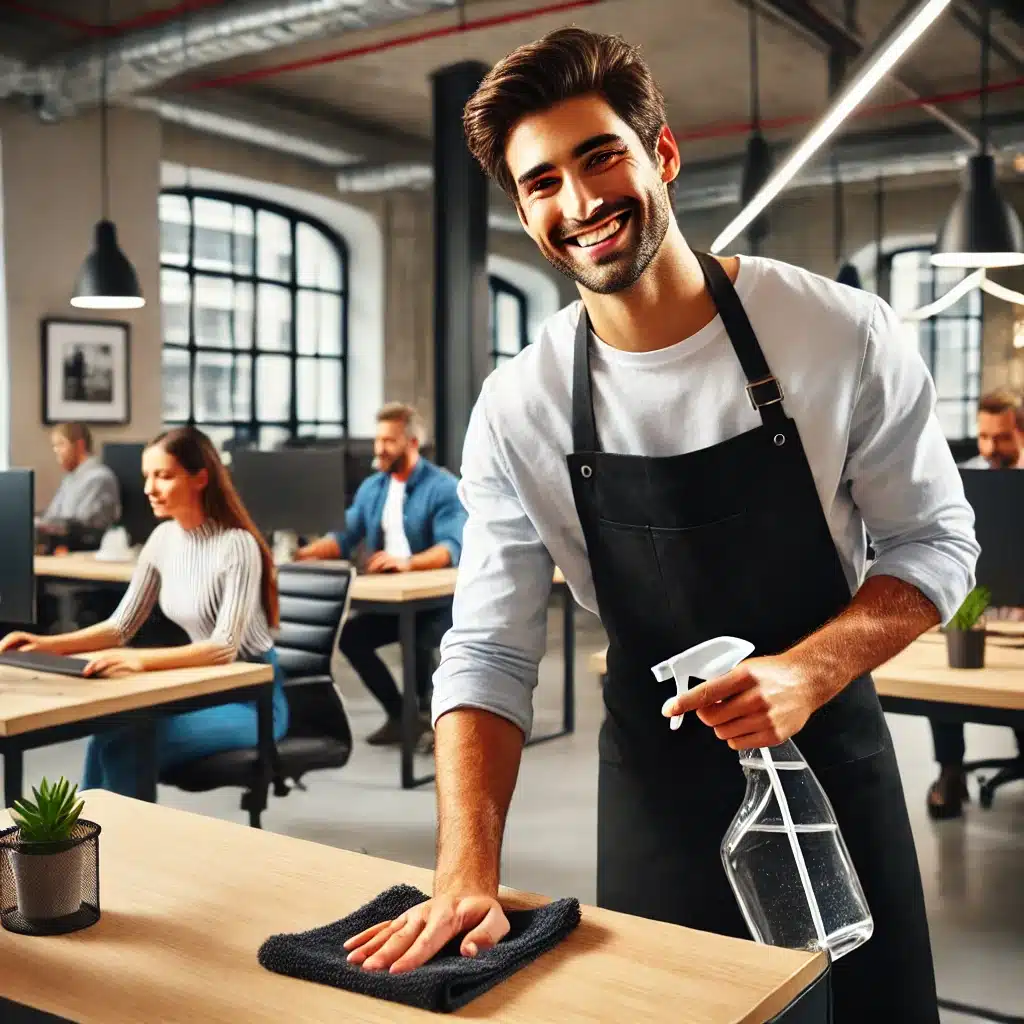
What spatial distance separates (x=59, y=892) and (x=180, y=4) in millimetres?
7018

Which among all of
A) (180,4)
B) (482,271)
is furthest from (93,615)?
(180,4)

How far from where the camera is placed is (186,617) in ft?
12.3

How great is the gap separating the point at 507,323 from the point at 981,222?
727 centimetres

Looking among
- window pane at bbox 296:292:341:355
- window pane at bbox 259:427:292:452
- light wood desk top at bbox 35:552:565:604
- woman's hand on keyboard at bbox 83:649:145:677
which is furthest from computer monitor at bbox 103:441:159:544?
window pane at bbox 296:292:341:355

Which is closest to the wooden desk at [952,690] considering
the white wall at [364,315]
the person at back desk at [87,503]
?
the person at back desk at [87,503]

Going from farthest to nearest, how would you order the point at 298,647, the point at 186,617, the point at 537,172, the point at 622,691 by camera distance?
the point at 298,647, the point at 186,617, the point at 622,691, the point at 537,172

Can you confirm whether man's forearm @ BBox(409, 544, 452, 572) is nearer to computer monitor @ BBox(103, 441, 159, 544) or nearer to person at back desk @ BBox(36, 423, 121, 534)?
computer monitor @ BBox(103, 441, 159, 544)

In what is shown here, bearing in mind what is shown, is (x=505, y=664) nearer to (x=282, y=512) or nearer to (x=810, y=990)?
(x=810, y=990)

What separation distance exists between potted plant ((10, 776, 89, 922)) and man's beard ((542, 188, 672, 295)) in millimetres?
794

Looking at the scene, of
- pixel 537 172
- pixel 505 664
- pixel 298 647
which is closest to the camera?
pixel 537 172

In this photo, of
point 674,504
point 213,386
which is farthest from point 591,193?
point 213,386

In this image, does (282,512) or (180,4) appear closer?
(282,512)

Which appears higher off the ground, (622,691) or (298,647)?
(622,691)

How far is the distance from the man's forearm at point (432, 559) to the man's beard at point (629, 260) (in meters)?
4.13
